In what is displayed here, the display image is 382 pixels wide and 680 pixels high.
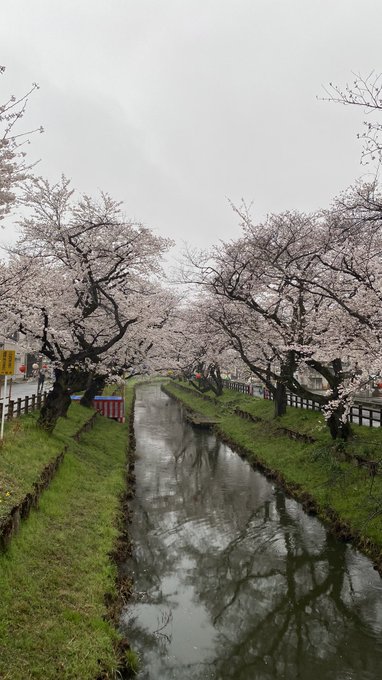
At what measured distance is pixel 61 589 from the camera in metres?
7.89

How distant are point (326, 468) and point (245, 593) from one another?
7573 millimetres

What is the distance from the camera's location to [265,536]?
1292cm

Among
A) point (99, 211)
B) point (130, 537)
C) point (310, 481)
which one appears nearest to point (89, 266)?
point (99, 211)

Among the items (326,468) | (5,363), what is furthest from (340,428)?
(5,363)

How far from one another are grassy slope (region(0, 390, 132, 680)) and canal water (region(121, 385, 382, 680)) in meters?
0.91

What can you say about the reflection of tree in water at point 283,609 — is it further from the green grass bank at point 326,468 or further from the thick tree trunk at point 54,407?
the thick tree trunk at point 54,407

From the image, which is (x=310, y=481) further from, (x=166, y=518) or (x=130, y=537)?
(x=130, y=537)

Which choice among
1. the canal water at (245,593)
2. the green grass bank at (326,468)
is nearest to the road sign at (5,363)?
the canal water at (245,593)

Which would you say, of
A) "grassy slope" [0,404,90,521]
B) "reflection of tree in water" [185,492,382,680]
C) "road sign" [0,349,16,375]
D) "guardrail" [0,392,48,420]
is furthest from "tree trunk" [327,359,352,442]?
"guardrail" [0,392,48,420]

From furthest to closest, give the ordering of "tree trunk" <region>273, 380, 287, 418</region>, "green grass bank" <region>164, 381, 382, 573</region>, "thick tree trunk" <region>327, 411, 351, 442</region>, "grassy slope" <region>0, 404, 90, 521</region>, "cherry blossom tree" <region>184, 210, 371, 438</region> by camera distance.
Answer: "tree trunk" <region>273, 380, 287, 418</region> < "thick tree trunk" <region>327, 411, 351, 442</region> < "cherry blossom tree" <region>184, 210, 371, 438</region> < "green grass bank" <region>164, 381, 382, 573</region> < "grassy slope" <region>0, 404, 90, 521</region>

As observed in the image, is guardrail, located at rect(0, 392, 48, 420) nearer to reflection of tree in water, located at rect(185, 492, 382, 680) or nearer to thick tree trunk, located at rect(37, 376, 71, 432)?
thick tree trunk, located at rect(37, 376, 71, 432)

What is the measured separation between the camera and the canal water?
7.43 metres

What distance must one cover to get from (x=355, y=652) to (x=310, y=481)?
863cm

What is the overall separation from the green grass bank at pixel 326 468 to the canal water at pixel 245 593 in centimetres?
56
